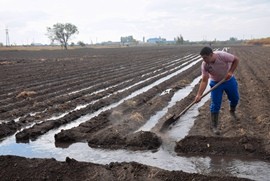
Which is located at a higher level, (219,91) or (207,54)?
(207,54)

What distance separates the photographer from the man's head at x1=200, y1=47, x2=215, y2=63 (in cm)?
643

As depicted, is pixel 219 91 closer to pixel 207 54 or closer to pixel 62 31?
pixel 207 54

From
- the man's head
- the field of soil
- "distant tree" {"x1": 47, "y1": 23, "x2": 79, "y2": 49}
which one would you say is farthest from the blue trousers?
"distant tree" {"x1": 47, "y1": 23, "x2": 79, "y2": 49}

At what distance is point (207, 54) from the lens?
6.45m

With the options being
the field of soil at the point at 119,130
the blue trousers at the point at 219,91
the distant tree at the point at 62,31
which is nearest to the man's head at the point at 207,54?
the blue trousers at the point at 219,91

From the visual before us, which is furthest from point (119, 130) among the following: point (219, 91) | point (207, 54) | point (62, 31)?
point (62, 31)

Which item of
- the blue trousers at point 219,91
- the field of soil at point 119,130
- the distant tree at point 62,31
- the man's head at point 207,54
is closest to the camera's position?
the field of soil at point 119,130

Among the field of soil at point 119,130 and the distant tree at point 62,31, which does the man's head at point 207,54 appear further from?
the distant tree at point 62,31

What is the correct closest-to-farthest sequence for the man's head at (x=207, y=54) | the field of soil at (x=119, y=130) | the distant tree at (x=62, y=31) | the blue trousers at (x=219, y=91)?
the field of soil at (x=119, y=130) < the man's head at (x=207, y=54) < the blue trousers at (x=219, y=91) < the distant tree at (x=62, y=31)

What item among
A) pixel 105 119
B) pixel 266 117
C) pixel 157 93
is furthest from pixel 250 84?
pixel 105 119

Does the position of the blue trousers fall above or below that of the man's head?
below

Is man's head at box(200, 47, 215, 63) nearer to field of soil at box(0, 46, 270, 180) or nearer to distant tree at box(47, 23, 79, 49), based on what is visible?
field of soil at box(0, 46, 270, 180)

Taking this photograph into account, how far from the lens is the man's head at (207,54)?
21.1ft

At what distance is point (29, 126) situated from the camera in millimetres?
8406
